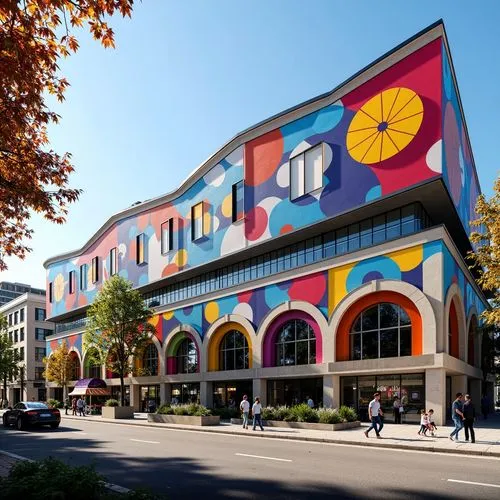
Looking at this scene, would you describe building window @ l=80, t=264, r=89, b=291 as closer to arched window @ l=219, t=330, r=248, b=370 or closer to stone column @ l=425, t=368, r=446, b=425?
arched window @ l=219, t=330, r=248, b=370

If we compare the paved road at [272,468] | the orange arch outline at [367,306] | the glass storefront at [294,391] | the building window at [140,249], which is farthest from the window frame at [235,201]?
the paved road at [272,468]

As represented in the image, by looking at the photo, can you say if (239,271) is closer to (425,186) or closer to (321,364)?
(321,364)

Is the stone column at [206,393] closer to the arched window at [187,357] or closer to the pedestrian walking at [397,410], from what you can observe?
the arched window at [187,357]

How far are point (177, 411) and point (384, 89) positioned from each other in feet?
71.4

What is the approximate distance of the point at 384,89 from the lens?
3027 centimetres

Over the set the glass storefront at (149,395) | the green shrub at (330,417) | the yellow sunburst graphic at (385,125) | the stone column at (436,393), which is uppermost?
the yellow sunburst graphic at (385,125)

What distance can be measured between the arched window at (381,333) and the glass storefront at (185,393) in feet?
53.2

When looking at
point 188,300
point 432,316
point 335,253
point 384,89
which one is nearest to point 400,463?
point 432,316

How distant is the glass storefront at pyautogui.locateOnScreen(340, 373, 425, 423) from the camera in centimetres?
2706

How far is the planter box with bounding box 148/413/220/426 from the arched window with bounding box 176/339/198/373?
10438 millimetres

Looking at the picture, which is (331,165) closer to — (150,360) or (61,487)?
(150,360)

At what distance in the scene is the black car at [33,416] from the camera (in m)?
26.6

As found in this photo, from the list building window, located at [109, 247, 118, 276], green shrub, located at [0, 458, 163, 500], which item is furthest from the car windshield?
building window, located at [109, 247, 118, 276]

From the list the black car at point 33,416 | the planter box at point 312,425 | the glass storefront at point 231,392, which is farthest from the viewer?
the glass storefront at point 231,392
